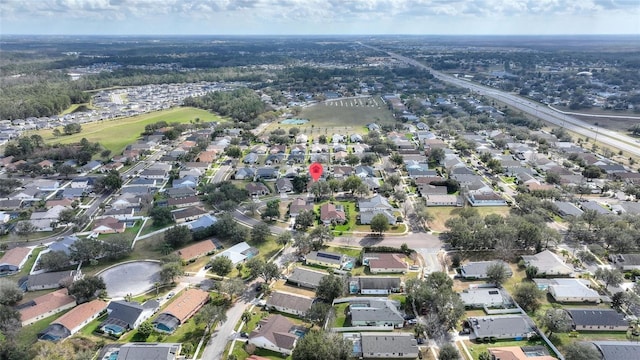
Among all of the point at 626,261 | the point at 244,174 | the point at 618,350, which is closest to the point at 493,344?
the point at 618,350

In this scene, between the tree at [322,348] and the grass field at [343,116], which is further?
the grass field at [343,116]

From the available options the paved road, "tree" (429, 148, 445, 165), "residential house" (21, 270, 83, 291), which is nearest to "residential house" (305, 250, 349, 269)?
the paved road

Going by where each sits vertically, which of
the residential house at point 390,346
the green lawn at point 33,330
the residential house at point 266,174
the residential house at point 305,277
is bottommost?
the green lawn at point 33,330

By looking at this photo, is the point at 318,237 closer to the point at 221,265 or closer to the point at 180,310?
the point at 221,265

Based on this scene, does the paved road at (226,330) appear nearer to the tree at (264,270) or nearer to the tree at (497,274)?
the tree at (264,270)

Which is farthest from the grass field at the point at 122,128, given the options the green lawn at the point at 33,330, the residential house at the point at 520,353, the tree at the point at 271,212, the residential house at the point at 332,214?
the residential house at the point at 520,353

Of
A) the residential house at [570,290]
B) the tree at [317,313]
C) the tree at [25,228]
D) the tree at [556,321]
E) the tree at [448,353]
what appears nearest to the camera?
the tree at [448,353]
